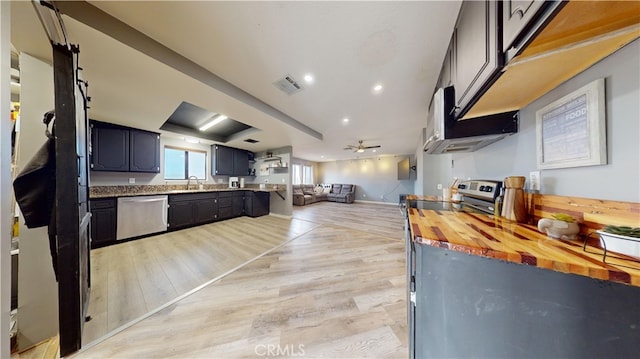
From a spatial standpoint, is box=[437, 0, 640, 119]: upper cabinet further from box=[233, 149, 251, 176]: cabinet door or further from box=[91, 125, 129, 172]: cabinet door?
box=[233, 149, 251, 176]: cabinet door

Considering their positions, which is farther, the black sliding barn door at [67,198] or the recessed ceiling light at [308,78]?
the recessed ceiling light at [308,78]

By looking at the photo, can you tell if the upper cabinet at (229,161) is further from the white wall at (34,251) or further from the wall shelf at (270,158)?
the white wall at (34,251)

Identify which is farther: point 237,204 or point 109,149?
point 237,204

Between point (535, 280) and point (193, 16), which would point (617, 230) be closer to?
point (535, 280)

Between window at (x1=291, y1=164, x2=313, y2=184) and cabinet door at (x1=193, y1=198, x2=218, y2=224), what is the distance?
13.8 feet

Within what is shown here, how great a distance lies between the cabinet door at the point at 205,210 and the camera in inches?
161

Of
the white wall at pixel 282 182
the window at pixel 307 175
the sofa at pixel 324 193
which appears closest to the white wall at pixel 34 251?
the white wall at pixel 282 182

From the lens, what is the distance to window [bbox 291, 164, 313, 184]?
27.8 feet

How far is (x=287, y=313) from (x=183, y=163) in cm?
464

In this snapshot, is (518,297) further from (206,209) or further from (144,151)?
(144,151)

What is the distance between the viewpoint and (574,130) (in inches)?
31.7

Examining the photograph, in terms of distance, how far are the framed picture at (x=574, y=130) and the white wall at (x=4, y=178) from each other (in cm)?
238

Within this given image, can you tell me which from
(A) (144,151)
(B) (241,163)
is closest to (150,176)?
(A) (144,151)

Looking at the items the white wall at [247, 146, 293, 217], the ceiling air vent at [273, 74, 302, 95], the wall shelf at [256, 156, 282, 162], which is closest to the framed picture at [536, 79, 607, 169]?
the ceiling air vent at [273, 74, 302, 95]
